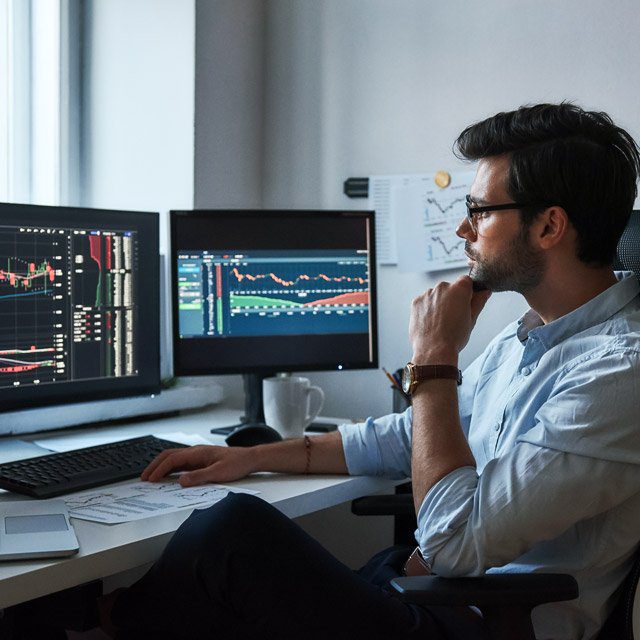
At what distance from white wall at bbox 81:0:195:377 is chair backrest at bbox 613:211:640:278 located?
3.91 feet

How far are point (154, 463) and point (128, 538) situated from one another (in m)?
0.35

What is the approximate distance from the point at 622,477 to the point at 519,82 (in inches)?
48.2

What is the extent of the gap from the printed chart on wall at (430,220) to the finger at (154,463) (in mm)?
939

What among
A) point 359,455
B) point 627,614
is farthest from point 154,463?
point 627,614

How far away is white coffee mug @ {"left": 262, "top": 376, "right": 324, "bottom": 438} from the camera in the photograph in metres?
1.97

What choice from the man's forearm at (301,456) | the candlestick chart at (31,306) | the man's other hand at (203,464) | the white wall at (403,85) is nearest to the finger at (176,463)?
the man's other hand at (203,464)

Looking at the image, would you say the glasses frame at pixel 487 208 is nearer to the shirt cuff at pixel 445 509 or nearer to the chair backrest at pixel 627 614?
the shirt cuff at pixel 445 509

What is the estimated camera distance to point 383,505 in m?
1.54

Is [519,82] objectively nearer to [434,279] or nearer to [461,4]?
[461,4]

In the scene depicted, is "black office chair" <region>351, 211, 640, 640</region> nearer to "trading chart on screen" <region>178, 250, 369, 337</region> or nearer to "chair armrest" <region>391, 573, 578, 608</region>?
"chair armrest" <region>391, 573, 578, 608</region>

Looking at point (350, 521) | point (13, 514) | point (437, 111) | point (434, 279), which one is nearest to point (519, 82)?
point (437, 111)

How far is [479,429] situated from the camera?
61.5 inches

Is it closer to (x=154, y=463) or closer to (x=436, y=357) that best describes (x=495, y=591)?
(x=436, y=357)

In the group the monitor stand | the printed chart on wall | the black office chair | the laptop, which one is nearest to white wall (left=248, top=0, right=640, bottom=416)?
the printed chart on wall
